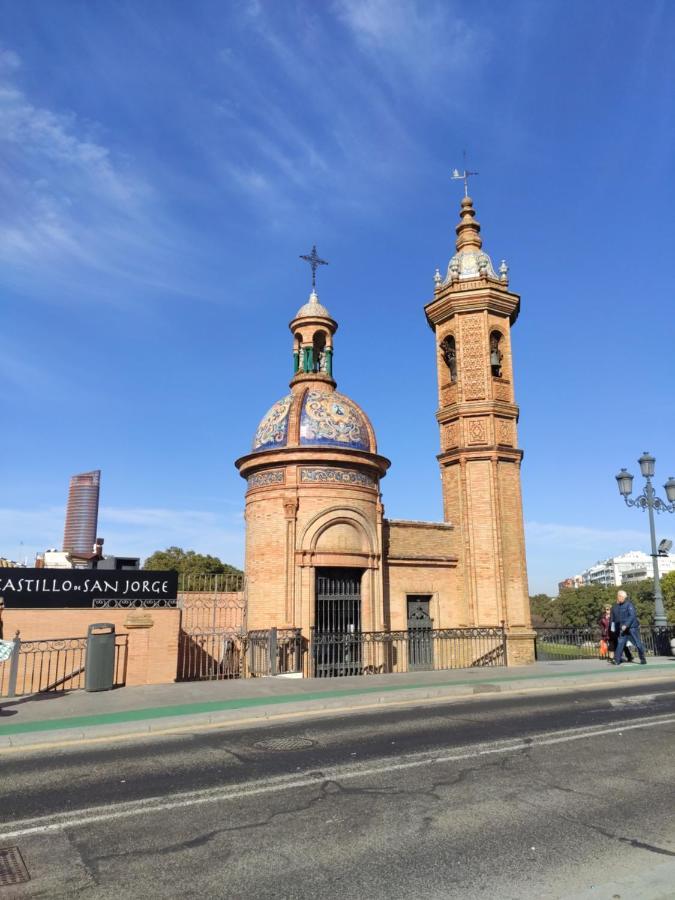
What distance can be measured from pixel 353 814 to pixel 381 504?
1590 centimetres

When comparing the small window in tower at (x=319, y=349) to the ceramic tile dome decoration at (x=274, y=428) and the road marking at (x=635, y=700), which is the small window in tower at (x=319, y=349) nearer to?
the ceramic tile dome decoration at (x=274, y=428)

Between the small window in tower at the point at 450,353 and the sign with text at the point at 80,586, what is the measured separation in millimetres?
13267

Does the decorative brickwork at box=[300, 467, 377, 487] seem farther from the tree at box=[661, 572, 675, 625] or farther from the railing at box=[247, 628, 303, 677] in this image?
the tree at box=[661, 572, 675, 625]

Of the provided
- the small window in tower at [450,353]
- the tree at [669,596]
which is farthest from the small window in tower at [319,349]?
the tree at [669,596]

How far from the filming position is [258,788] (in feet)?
20.6

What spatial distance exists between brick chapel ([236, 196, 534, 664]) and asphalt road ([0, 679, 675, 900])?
10.6m

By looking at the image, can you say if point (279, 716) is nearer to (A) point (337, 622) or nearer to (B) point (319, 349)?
(A) point (337, 622)

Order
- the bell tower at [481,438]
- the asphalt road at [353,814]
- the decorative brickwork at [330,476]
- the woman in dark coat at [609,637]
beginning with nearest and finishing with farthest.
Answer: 1. the asphalt road at [353,814]
2. the woman in dark coat at [609,637]
3. the decorative brickwork at [330,476]
4. the bell tower at [481,438]

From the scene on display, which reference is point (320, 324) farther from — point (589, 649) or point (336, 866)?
point (336, 866)

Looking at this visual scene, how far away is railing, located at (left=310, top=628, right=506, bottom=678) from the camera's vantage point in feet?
60.7

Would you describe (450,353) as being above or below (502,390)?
above

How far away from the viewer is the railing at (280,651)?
704 inches

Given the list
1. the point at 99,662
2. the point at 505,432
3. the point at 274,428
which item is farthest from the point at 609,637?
the point at 99,662

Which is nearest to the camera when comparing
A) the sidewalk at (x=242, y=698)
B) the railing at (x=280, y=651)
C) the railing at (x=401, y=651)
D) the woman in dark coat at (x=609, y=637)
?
the sidewalk at (x=242, y=698)
